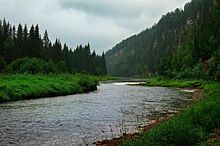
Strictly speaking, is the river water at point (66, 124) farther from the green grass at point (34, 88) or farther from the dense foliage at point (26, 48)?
the dense foliage at point (26, 48)

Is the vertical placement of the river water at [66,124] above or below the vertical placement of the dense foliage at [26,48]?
below

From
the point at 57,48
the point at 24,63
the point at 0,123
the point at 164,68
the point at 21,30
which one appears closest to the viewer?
the point at 0,123

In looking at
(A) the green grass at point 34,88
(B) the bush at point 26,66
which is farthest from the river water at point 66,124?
(B) the bush at point 26,66

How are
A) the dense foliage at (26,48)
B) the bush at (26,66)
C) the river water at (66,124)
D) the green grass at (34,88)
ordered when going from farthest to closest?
the dense foliage at (26,48)
the bush at (26,66)
the green grass at (34,88)
the river water at (66,124)

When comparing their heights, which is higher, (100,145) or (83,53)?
(83,53)

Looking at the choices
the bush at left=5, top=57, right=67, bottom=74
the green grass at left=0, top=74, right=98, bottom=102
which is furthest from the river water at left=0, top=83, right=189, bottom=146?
the bush at left=5, top=57, right=67, bottom=74

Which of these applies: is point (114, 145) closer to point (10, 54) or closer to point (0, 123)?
point (0, 123)

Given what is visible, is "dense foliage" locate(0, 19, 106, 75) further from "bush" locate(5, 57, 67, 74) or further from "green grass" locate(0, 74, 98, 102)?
"green grass" locate(0, 74, 98, 102)

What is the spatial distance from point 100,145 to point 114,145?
0.90 m

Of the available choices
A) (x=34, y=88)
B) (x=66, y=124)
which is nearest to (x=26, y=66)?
(x=34, y=88)

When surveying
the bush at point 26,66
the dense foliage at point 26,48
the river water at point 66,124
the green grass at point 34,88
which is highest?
the dense foliage at point 26,48

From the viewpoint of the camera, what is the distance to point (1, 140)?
66.8ft

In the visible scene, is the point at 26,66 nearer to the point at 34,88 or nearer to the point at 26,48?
the point at 26,48

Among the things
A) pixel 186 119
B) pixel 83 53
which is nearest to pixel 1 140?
pixel 186 119
